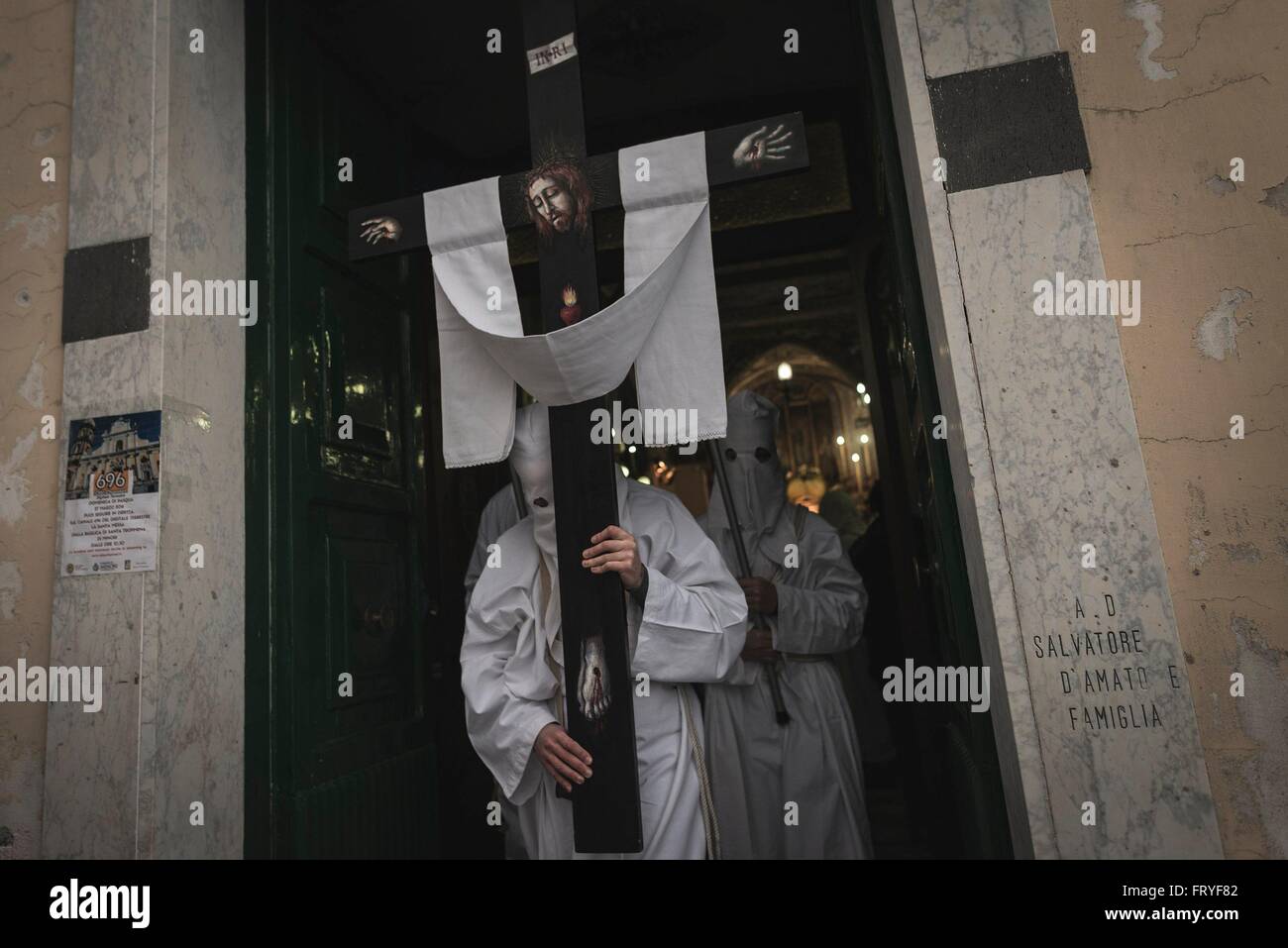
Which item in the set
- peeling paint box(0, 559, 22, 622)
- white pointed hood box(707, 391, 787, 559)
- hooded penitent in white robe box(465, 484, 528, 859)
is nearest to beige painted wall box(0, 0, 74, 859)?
peeling paint box(0, 559, 22, 622)

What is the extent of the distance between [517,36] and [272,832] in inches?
147

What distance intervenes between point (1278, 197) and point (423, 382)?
3.15m

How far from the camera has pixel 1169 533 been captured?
1906 millimetres

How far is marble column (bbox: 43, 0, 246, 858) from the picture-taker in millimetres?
2293

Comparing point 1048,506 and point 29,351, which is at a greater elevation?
point 29,351

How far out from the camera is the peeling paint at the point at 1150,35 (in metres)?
2.09

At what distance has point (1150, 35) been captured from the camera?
83.2 inches

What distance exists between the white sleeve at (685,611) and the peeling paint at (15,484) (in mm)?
1898

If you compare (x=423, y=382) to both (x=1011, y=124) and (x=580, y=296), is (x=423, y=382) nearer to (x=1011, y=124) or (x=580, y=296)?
(x=580, y=296)

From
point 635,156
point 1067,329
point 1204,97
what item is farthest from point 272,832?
point 1204,97

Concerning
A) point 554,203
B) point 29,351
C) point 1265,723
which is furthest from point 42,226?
point 1265,723

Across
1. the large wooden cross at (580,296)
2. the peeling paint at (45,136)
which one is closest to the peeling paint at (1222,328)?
the large wooden cross at (580,296)

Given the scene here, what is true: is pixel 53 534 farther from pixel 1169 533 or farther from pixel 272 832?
pixel 1169 533

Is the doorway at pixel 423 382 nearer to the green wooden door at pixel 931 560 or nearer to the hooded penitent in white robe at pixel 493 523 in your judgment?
the green wooden door at pixel 931 560
